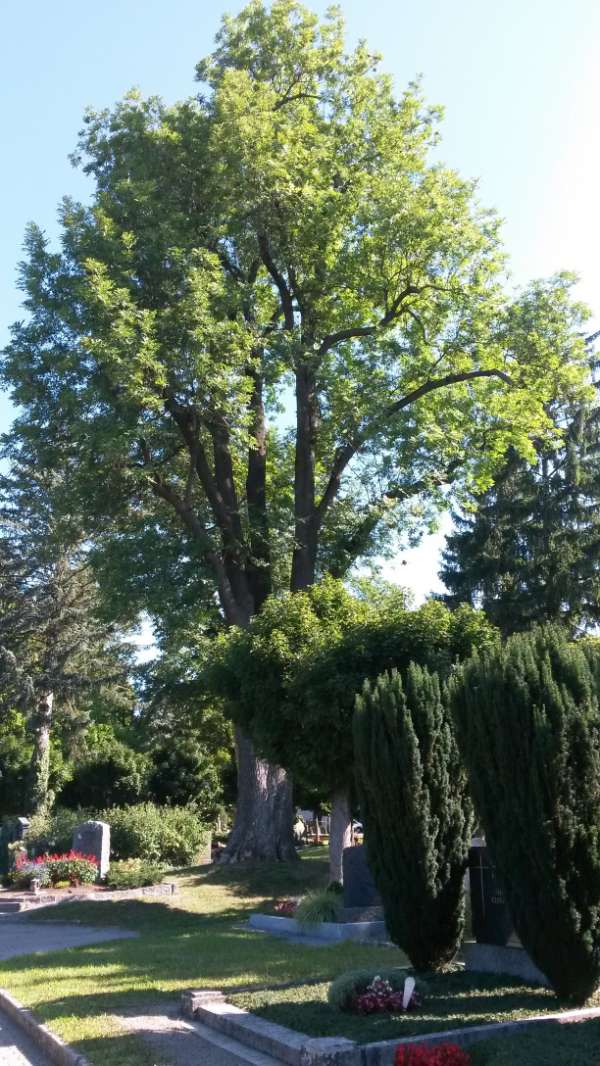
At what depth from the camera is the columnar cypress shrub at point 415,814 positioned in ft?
33.9

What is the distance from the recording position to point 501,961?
10.2 m

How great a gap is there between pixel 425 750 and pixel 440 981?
228cm

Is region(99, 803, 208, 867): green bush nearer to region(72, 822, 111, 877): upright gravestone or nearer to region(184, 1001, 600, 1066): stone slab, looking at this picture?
region(72, 822, 111, 877): upright gravestone

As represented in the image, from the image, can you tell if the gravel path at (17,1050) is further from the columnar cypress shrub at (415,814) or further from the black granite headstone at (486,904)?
the black granite headstone at (486,904)

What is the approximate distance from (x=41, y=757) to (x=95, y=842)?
20.9 meters

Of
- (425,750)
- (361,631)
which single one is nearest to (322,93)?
(361,631)

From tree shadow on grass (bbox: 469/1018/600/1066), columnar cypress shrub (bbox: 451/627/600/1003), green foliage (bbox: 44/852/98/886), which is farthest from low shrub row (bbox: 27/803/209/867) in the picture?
tree shadow on grass (bbox: 469/1018/600/1066)

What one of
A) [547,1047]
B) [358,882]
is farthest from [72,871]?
[547,1047]

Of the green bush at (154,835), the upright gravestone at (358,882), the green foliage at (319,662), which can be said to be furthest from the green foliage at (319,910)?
the green bush at (154,835)

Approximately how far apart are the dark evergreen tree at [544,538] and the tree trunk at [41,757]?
62.7ft

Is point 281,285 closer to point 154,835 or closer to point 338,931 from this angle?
point 154,835

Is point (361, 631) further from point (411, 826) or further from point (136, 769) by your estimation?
point (136, 769)

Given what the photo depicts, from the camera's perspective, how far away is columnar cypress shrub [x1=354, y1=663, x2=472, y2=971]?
1032 centimetres

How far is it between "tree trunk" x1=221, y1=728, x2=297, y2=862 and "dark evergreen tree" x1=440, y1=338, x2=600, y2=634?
14719 mm
